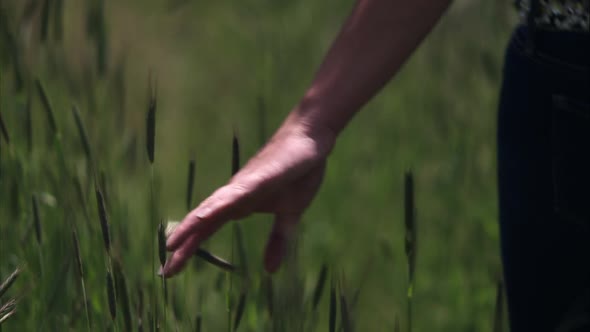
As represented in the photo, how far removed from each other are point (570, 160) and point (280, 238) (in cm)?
35

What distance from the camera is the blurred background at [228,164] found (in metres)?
1.27

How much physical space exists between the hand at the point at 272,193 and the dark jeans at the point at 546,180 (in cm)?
23

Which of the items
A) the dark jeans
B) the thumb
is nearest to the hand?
the thumb

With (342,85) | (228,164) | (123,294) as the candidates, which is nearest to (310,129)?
(342,85)

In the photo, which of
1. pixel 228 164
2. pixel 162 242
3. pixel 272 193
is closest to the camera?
pixel 162 242

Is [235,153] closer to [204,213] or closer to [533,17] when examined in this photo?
[204,213]

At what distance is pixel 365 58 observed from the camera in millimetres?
1113

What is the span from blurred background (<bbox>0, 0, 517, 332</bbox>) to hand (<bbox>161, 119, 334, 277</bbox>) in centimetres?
5

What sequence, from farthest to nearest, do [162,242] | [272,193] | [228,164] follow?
[228,164] < [272,193] < [162,242]

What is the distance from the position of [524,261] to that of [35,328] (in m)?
0.62

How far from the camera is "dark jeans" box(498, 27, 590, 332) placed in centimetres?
109

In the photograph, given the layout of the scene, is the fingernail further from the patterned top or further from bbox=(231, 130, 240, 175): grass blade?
the patterned top

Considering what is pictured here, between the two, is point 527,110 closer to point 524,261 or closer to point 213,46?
point 524,261

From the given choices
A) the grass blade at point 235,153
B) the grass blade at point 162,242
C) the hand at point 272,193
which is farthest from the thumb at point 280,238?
the grass blade at point 162,242
